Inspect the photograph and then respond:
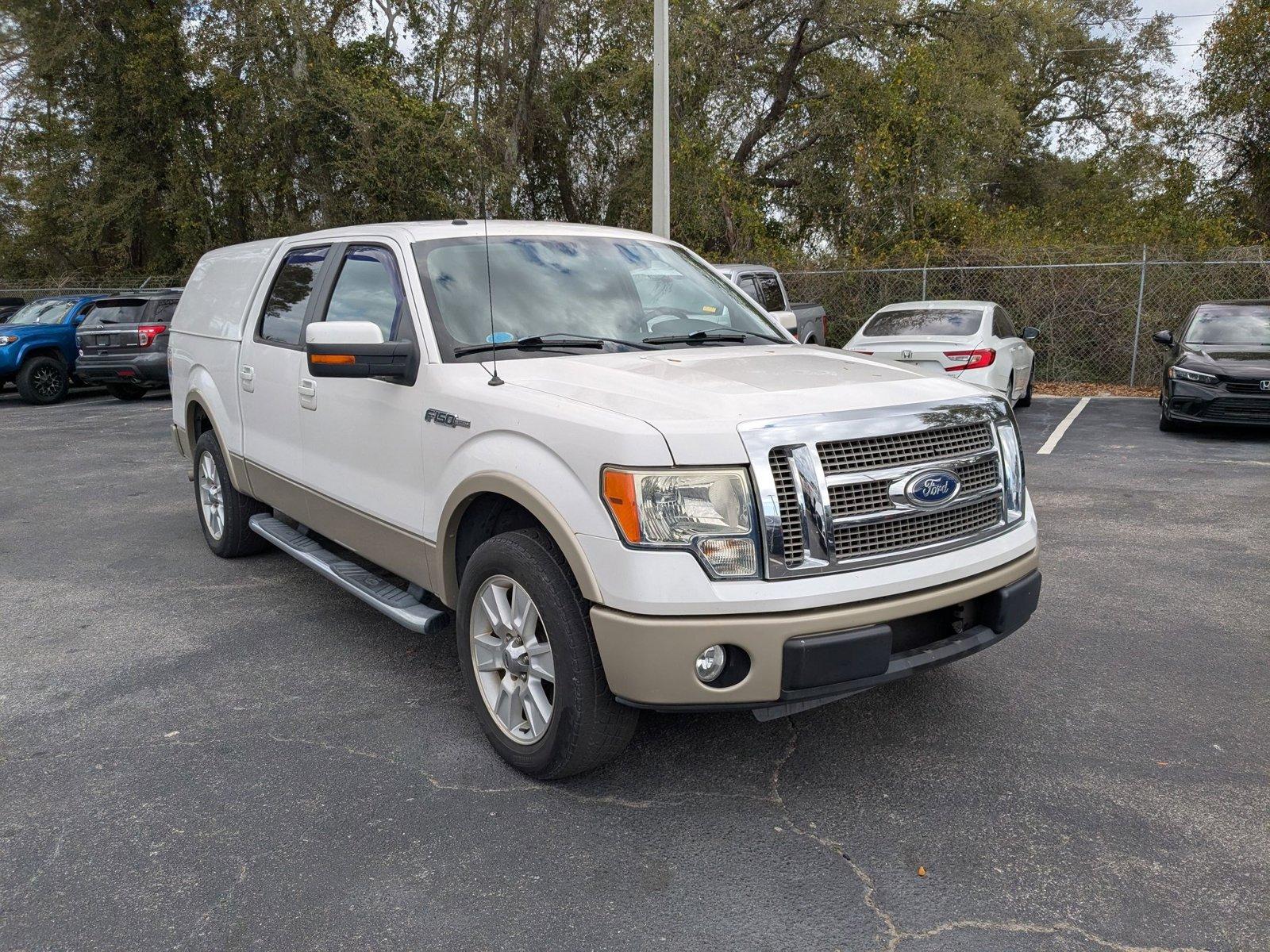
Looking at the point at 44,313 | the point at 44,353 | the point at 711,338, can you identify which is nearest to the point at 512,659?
the point at 711,338

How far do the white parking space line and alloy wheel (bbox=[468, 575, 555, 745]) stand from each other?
8280mm

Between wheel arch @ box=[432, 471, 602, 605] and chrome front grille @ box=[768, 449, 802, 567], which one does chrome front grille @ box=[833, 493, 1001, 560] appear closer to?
chrome front grille @ box=[768, 449, 802, 567]

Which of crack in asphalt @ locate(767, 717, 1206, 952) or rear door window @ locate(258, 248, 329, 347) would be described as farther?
rear door window @ locate(258, 248, 329, 347)

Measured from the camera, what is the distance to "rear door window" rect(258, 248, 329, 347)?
5.09 m

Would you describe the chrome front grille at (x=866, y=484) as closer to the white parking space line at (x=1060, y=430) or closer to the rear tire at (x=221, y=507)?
the rear tire at (x=221, y=507)

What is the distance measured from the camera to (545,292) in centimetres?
434

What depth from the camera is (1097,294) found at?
1653 centimetres

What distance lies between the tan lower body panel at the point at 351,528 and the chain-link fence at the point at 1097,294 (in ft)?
47.1

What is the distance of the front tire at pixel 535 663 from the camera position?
3.23 m

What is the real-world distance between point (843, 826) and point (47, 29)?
95.8ft

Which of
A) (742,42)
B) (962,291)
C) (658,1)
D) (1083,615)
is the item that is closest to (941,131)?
(962,291)

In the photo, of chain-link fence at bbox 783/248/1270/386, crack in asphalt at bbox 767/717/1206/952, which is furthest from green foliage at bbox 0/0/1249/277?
crack in asphalt at bbox 767/717/1206/952

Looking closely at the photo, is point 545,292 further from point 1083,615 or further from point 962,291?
point 962,291

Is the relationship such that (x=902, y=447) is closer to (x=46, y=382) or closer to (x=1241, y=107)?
(x=46, y=382)
